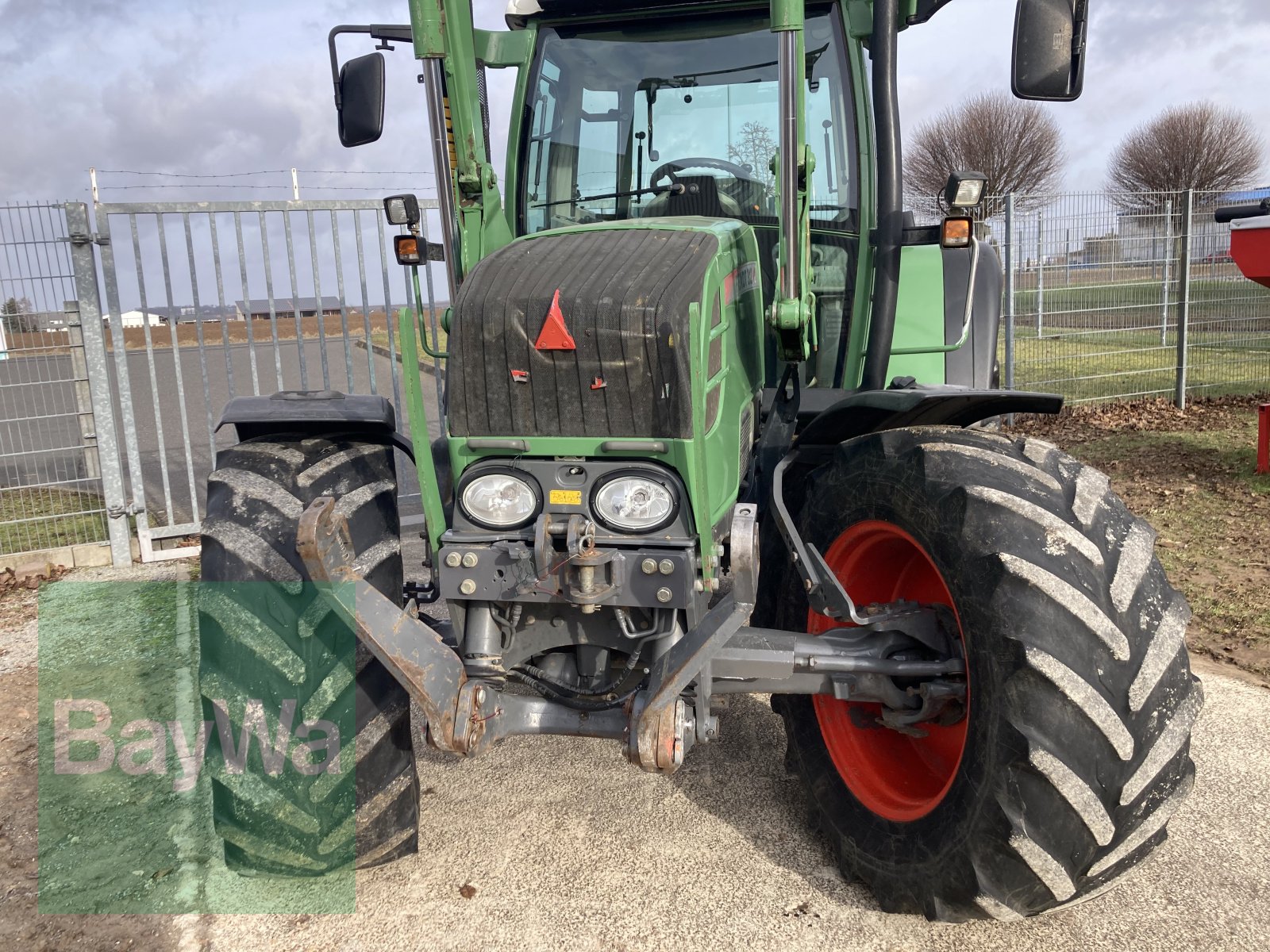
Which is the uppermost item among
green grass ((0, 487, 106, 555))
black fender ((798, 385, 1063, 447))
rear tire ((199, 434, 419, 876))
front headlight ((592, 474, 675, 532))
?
black fender ((798, 385, 1063, 447))

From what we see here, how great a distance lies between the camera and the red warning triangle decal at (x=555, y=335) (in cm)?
248

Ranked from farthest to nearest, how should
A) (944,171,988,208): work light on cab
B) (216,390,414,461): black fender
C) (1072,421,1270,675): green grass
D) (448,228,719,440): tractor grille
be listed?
(1072,421,1270,675): green grass < (944,171,988,208): work light on cab < (216,390,414,461): black fender < (448,228,719,440): tractor grille

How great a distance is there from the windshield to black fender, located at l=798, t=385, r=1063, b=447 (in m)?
1.07

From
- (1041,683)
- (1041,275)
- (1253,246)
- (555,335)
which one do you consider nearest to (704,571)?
(555,335)

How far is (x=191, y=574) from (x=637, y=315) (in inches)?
198

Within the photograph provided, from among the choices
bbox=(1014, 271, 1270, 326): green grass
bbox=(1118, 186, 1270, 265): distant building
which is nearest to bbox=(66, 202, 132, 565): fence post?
bbox=(1014, 271, 1270, 326): green grass

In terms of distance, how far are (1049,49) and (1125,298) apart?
895 cm

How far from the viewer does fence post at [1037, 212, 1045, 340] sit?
10398 mm

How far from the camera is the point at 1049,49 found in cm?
300

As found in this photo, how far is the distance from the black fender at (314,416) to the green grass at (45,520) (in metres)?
4.02

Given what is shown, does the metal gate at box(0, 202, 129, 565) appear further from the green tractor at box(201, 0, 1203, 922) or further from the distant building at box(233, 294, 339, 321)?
the green tractor at box(201, 0, 1203, 922)

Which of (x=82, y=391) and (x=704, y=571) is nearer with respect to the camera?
(x=704, y=571)

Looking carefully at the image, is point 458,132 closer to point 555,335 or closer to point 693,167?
point 693,167

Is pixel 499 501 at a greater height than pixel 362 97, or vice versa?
pixel 362 97
